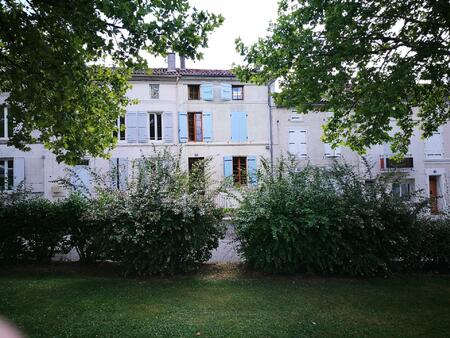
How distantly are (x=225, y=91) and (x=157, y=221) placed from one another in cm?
1776

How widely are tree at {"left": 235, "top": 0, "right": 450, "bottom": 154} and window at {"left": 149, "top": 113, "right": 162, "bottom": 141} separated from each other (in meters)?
14.5

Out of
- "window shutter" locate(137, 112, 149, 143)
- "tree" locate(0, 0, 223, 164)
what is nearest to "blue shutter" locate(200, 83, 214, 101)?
"window shutter" locate(137, 112, 149, 143)

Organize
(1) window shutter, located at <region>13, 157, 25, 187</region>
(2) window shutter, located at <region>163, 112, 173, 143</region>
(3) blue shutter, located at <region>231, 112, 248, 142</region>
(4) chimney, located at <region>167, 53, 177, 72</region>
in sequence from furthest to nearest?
1. (3) blue shutter, located at <region>231, 112, 248, 142</region>
2. (4) chimney, located at <region>167, 53, 177, 72</region>
3. (2) window shutter, located at <region>163, 112, 173, 143</region>
4. (1) window shutter, located at <region>13, 157, 25, 187</region>

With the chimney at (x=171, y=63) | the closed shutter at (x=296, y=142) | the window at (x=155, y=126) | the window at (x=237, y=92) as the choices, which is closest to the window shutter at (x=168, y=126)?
the window at (x=155, y=126)

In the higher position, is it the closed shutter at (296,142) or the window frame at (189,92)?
the window frame at (189,92)

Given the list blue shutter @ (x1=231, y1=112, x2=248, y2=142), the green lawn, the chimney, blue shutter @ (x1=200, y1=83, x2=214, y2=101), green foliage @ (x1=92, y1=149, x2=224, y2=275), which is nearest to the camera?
the green lawn

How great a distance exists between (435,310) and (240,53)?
652cm

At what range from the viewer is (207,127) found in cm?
2259

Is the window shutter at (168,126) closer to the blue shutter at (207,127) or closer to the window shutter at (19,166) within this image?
the blue shutter at (207,127)

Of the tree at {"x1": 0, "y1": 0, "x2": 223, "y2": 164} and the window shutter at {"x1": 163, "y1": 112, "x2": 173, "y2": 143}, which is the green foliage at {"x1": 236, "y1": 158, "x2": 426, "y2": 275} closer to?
the tree at {"x1": 0, "y1": 0, "x2": 223, "y2": 164}

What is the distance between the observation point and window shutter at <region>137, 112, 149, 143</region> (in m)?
21.7

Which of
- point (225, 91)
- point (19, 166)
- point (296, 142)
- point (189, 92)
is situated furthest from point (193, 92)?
point (19, 166)

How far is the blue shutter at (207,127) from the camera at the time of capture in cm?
2259

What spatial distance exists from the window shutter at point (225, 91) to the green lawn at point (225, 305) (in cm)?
1749
